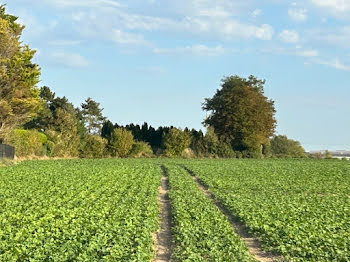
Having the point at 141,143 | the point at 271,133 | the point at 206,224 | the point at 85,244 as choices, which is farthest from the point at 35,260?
the point at 271,133

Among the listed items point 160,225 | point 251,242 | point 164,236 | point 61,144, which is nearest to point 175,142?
point 61,144

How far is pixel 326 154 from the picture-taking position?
278 feet

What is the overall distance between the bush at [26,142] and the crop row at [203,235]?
35.8m

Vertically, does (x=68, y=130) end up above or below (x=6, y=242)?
above

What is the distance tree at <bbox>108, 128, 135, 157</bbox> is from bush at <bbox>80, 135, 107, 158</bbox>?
1.99m

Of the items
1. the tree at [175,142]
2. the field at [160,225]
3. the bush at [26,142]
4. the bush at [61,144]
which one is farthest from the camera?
the tree at [175,142]

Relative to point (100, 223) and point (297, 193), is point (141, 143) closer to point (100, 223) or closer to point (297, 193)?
point (297, 193)

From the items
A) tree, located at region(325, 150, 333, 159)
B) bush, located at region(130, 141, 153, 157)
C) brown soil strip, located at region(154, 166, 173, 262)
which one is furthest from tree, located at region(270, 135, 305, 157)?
brown soil strip, located at region(154, 166, 173, 262)

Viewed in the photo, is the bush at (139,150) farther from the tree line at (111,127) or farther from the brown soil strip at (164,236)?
the brown soil strip at (164,236)

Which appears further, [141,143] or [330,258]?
[141,143]

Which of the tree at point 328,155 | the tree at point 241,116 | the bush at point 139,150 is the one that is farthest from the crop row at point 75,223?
the tree at point 328,155

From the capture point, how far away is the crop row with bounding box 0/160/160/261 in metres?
9.98

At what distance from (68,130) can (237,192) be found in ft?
146

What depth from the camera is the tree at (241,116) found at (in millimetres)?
76812
